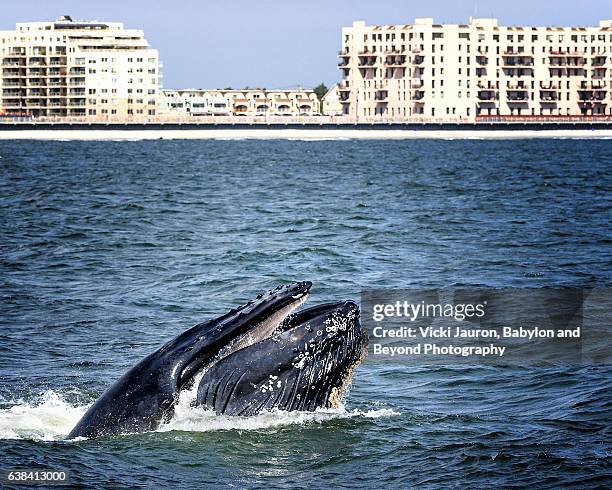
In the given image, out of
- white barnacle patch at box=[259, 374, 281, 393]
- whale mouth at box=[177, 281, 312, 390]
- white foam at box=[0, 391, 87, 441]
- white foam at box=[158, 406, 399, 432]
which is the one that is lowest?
white foam at box=[0, 391, 87, 441]

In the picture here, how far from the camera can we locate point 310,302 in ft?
77.5

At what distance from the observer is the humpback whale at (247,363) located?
11500 millimetres

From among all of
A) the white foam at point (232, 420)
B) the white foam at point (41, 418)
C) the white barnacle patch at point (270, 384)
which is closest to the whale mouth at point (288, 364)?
the white barnacle patch at point (270, 384)

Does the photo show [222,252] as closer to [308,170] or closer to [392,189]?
[392,189]

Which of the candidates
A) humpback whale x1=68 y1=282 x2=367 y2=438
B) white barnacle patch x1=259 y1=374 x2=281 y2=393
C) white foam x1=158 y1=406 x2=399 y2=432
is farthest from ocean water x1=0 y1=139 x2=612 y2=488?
A: white barnacle patch x1=259 y1=374 x2=281 y2=393

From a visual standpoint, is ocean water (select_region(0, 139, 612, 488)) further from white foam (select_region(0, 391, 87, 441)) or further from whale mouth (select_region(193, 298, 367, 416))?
whale mouth (select_region(193, 298, 367, 416))

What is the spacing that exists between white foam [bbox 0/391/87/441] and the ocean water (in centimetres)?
4

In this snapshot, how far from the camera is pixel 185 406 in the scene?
11617 mm

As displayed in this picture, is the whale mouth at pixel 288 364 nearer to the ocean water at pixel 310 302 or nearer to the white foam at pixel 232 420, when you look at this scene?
the white foam at pixel 232 420

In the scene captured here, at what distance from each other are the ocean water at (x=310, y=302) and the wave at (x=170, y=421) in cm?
3

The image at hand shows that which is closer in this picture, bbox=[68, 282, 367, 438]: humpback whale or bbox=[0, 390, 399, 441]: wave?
bbox=[68, 282, 367, 438]: humpback whale

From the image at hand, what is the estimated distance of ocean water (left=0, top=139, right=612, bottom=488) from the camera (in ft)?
41.0

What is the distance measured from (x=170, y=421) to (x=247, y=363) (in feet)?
3.18

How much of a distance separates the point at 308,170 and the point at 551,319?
84.9m
